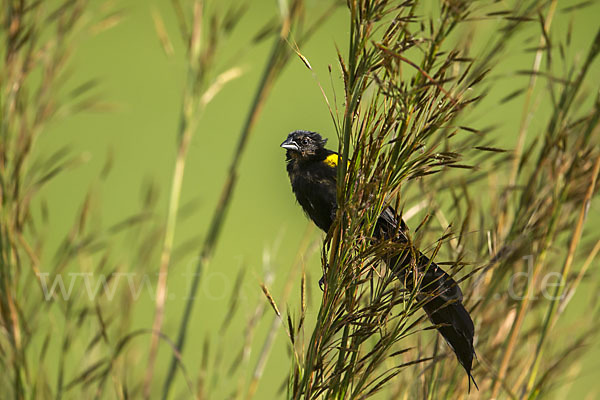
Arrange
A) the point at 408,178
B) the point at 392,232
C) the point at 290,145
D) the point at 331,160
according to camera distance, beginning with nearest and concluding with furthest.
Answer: the point at 408,178
the point at 392,232
the point at 290,145
the point at 331,160

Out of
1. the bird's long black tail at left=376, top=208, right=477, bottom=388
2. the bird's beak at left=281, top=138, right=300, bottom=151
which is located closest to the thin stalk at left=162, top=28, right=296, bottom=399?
the bird's beak at left=281, top=138, right=300, bottom=151

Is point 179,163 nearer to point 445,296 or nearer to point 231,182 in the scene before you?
point 231,182

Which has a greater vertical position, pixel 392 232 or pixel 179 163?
pixel 179 163

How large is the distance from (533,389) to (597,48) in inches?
16.8

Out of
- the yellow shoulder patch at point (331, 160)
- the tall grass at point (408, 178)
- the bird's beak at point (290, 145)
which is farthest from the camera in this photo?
the yellow shoulder patch at point (331, 160)

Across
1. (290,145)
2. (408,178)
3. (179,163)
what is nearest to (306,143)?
(290,145)

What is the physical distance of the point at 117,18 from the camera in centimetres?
113

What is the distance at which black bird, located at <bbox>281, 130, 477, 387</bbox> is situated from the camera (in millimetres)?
616

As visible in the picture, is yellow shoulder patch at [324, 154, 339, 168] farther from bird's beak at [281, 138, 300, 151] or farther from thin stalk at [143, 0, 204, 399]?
thin stalk at [143, 0, 204, 399]

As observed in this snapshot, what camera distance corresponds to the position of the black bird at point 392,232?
62 cm

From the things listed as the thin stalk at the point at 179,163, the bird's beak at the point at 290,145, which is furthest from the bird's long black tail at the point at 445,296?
the thin stalk at the point at 179,163

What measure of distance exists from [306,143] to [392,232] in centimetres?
26

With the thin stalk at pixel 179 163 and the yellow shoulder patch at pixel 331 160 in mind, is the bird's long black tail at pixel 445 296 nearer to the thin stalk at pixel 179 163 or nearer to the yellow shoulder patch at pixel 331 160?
the yellow shoulder patch at pixel 331 160

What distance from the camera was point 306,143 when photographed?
0.90 metres
